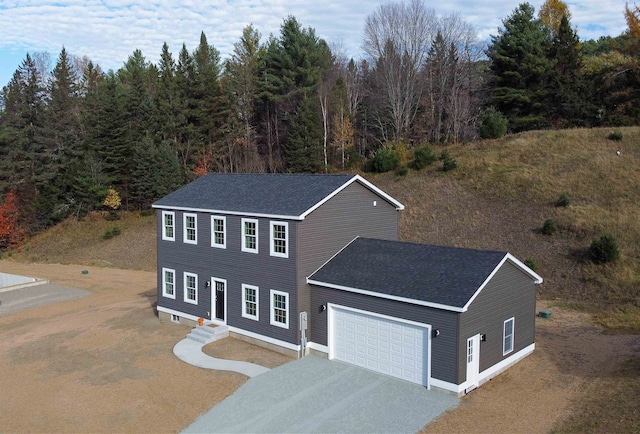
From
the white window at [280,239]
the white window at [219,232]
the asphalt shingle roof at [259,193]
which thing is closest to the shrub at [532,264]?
the asphalt shingle roof at [259,193]

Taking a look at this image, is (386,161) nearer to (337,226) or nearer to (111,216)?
(337,226)

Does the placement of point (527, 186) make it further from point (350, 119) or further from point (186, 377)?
point (186, 377)

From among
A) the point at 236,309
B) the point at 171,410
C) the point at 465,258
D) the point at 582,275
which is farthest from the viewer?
the point at 582,275

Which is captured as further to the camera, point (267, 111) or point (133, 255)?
point (267, 111)

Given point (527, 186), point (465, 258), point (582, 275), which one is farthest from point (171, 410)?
point (527, 186)

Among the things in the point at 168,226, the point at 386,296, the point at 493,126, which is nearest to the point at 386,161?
the point at 493,126

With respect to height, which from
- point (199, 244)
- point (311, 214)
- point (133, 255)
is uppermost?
point (311, 214)
